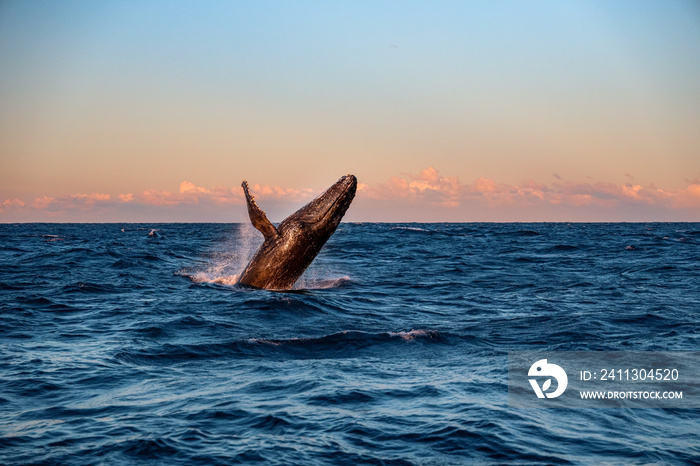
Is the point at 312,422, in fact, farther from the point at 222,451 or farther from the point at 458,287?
the point at 458,287

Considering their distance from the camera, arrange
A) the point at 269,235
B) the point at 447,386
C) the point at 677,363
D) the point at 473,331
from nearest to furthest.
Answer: the point at 447,386 → the point at 677,363 → the point at 473,331 → the point at 269,235

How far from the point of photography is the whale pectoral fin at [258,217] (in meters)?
16.0

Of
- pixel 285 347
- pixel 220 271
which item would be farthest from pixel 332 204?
pixel 220 271

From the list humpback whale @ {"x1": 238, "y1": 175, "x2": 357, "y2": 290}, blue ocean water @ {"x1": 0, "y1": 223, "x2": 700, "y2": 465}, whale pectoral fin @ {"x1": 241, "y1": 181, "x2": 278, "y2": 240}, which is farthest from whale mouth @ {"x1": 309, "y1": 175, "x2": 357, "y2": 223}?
blue ocean water @ {"x1": 0, "y1": 223, "x2": 700, "y2": 465}

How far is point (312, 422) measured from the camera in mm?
6633

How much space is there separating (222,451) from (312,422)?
1115mm

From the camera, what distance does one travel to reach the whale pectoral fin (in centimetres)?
1602

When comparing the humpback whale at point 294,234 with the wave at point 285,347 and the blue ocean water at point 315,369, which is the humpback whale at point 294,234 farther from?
the wave at point 285,347

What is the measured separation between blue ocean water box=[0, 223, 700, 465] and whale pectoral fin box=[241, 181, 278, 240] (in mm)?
1681

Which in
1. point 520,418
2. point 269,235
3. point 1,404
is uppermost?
point 269,235

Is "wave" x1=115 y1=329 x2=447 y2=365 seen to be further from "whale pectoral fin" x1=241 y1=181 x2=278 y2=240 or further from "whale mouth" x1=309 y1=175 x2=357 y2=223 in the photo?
"whale pectoral fin" x1=241 y1=181 x2=278 y2=240

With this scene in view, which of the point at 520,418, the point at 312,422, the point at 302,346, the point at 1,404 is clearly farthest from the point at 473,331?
the point at 1,404

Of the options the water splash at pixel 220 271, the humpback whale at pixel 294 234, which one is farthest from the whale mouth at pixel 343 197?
the water splash at pixel 220 271

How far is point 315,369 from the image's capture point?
8867mm
